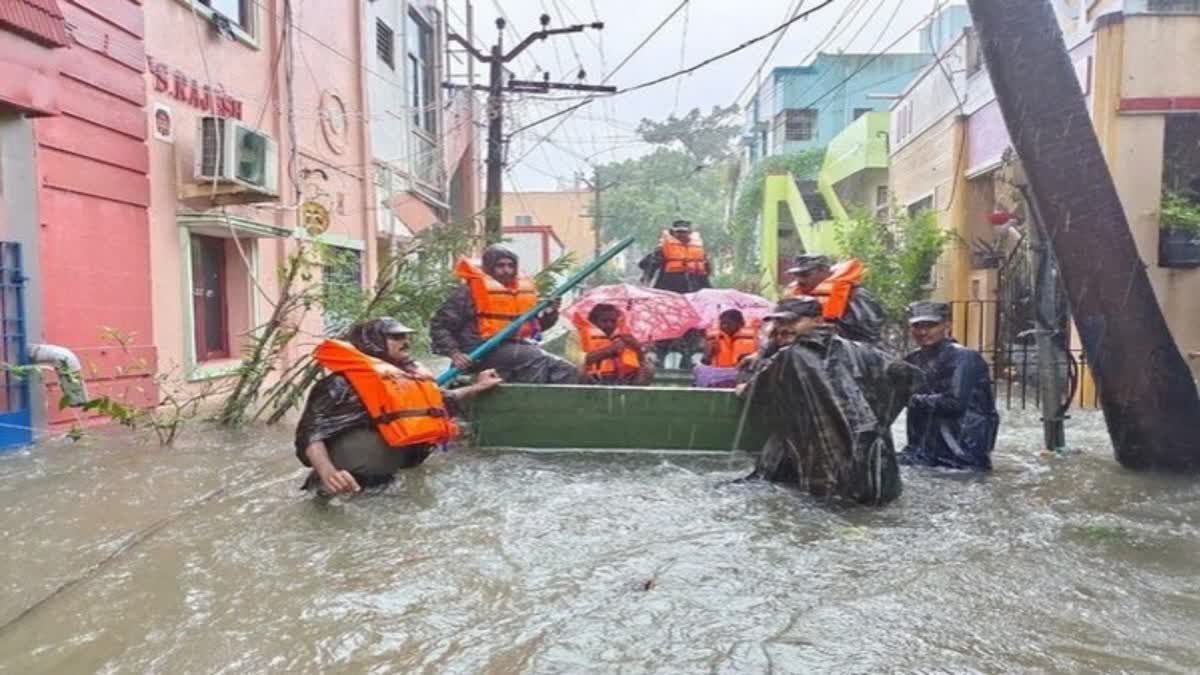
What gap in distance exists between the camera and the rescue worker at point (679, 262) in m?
10.6

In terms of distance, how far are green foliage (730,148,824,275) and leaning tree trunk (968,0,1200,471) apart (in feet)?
75.0

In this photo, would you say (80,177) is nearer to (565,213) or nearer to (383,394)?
(383,394)

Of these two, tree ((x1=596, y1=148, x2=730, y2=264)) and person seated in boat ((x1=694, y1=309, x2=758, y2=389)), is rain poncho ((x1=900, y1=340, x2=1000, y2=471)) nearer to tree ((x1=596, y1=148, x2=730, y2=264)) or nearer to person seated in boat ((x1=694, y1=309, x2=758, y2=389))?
person seated in boat ((x1=694, y1=309, x2=758, y2=389))

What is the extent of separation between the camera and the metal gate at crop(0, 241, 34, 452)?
639 cm

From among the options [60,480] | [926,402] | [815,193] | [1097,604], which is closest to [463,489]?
[60,480]

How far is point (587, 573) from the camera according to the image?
382 cm

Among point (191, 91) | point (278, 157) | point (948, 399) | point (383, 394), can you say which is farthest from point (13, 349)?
point (948, 399)

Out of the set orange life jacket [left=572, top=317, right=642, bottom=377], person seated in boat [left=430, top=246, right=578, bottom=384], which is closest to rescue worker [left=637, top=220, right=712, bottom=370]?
orange life jacket [left=572, top=317, right=642, bottom=377]

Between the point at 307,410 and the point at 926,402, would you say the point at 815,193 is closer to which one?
the point at 926,402

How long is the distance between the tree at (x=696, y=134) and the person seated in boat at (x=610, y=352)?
157ft

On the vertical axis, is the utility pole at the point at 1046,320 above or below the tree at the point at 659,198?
below

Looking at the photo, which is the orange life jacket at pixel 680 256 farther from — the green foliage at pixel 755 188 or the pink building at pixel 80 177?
the green foliage at pixel 755 188

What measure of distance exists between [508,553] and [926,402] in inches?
119

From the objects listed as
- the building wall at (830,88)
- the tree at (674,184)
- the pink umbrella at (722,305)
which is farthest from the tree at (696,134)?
the pink umbrella at (722,305)
